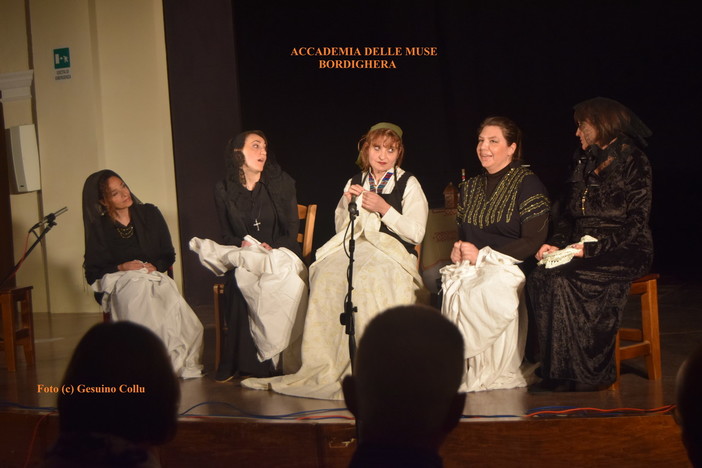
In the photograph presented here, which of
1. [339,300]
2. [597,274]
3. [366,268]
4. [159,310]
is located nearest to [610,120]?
[597,274]

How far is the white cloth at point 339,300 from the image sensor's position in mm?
3840

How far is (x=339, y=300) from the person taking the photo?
3949mm

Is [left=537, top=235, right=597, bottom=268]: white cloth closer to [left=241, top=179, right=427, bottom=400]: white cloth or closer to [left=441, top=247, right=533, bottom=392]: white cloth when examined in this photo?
[left=441, top=247, right=533, bottom=392]: white cloth

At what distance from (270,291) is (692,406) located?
9.69ft

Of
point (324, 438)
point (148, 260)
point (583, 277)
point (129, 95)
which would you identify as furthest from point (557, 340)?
point (129, 95)

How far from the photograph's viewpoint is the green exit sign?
21.3ft

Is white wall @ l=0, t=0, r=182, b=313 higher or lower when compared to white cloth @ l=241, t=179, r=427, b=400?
higher

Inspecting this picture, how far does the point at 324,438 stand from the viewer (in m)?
3.14

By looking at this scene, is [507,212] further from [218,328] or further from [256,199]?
[218,328]

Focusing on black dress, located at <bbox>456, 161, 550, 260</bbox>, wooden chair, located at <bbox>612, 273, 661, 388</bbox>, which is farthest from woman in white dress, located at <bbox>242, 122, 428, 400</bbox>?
wooden chair, located at <bbox>612, 273, 661, 388</bbox>

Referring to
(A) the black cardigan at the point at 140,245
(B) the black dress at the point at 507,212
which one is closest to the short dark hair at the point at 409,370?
(B) the black dress at the point at 507,212

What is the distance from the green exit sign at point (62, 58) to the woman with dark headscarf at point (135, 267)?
2.45 metres

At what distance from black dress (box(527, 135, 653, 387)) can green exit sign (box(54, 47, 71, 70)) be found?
4465 millimetres

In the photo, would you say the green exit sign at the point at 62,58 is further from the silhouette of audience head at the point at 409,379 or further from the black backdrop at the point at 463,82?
the silhouette of audience head at the point at 409,379
